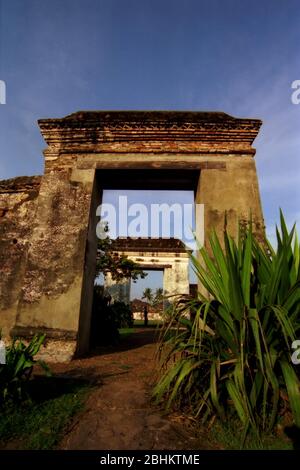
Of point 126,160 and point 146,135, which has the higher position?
point 146,135

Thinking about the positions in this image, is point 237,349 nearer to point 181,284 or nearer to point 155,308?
point 181,284

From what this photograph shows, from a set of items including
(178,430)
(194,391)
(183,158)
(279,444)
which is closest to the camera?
(279,444)

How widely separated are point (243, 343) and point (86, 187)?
4052 millimetres

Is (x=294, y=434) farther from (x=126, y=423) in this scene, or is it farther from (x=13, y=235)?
(x=13, y=235)

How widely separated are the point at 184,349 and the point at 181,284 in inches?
591

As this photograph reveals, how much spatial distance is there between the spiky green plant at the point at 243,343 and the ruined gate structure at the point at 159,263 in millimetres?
14630

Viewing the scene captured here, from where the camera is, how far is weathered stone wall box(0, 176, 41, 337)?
4.90 meters

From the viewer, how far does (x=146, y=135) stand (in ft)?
17.9

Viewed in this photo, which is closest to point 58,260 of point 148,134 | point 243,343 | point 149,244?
point 148,134

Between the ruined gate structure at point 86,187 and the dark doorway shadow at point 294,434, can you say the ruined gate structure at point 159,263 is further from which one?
the dark doorway shadow at point 294,434

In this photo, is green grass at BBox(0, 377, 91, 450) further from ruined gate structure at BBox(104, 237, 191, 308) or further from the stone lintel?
ruined gate structure at BBox(104, 237, 191, 308)

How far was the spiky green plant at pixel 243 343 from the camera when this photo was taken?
6.36 feet

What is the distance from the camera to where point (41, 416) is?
2.12 meters

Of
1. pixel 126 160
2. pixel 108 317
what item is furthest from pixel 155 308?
pixel 126 160
